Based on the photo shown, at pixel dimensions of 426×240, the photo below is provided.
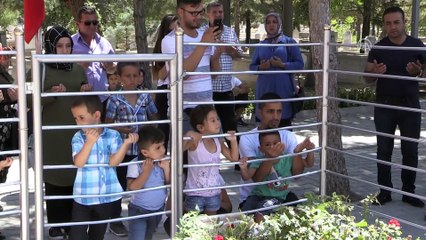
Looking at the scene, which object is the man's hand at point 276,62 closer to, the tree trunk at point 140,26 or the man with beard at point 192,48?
the man with beard at point 192,48

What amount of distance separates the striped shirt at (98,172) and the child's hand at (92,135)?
147 millimetres

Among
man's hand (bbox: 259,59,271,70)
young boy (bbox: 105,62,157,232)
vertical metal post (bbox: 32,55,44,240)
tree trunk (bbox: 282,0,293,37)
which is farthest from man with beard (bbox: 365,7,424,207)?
tree trunk (bbox: 282,0,293,37)

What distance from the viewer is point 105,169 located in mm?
4137

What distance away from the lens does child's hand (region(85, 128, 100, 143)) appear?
387cm

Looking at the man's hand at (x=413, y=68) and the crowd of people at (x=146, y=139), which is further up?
the man's hand at (x=413, y=68)

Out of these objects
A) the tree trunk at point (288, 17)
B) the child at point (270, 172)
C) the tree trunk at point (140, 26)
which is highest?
the tree trunk at point (288, 17)

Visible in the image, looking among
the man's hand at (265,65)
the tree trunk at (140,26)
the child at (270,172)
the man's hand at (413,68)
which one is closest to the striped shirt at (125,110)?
the child at (270,172)

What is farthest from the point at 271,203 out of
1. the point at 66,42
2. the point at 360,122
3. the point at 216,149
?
Answer: the point at 360,122

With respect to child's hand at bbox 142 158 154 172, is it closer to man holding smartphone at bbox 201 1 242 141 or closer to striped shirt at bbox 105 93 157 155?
striped shirt at bbox 105 93 157 155

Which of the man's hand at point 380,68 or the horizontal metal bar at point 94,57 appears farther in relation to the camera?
the man's hand at point 380,68

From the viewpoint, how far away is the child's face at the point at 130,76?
487 centimetres

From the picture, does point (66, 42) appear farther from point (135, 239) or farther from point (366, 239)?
point (366, 239)

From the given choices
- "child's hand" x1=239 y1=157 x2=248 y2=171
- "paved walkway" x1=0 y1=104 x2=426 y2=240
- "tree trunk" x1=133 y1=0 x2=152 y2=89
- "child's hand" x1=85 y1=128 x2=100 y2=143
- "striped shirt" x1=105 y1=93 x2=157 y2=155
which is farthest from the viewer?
"tree trunk" x1=133 y1=0 x2=152 y2=89

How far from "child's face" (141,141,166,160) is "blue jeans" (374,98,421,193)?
291 centimetres
